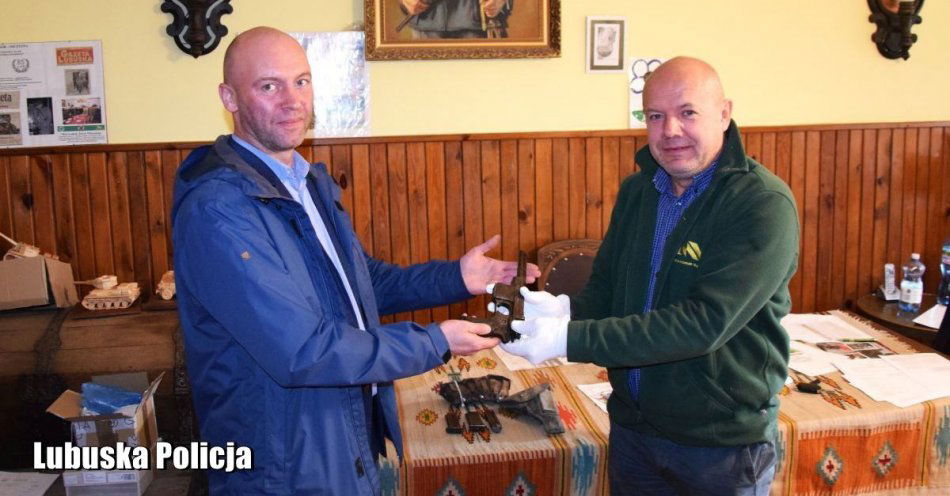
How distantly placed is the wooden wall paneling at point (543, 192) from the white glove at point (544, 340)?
208cm

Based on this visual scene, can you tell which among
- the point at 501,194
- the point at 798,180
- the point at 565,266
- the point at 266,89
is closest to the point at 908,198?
the point at 798,180

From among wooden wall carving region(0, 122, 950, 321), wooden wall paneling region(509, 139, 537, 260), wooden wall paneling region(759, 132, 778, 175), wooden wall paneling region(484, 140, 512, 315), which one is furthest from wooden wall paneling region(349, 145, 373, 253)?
wooden wall paneling region(759, 132, 778, 175)

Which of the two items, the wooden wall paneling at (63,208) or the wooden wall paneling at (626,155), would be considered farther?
the wooden wall paneling at (626,155)

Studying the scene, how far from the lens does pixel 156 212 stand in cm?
391

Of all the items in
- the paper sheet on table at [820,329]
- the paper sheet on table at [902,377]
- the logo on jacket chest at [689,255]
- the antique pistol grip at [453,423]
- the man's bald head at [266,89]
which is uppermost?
the man's bald head at [266,89]

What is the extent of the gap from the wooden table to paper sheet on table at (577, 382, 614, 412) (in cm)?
178

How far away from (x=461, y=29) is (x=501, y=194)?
2.89 ft

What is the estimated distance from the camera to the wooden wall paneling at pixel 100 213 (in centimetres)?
384

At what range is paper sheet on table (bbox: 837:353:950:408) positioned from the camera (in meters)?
2.81

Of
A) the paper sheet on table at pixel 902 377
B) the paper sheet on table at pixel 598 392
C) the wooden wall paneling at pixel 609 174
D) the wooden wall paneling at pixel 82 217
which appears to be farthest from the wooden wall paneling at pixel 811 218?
the wooden wall paneling at pixel 82 217

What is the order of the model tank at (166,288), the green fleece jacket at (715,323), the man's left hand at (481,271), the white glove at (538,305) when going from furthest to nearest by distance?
the model tank at (166,288) < the man's left hand at (481,271) < the white glove at (538,305) < the green fleece jacket at (715,323)

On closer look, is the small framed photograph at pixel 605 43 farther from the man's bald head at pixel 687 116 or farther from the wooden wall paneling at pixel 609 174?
the man's bald head at pixel 687 116

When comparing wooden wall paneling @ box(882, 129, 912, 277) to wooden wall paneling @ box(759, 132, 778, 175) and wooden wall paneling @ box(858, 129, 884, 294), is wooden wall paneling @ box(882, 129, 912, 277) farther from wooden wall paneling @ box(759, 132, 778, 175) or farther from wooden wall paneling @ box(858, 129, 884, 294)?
wooden wall paneling @ box(759, 132, 778, 175)

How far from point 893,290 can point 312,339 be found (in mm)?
3759
